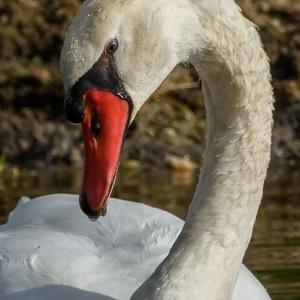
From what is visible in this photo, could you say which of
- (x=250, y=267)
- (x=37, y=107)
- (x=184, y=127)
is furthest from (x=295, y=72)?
(x=250, y=267)

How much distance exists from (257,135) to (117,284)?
2.55ft

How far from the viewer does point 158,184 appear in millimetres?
9734

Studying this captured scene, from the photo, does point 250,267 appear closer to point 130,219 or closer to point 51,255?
point 130,219

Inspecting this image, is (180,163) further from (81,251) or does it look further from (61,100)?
(81,251)

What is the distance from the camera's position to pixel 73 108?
4.36m

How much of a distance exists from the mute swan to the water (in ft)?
3.11

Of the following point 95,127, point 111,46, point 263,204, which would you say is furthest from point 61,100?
point 111,46

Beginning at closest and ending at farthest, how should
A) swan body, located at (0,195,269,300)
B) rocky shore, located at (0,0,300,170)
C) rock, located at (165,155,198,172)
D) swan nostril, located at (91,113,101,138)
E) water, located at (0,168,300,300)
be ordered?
swan nostril, located at (91,113,101,138), swan body, located at (0,195,269,300), water, located at (0,168,300,300), rock, located at (165,155,198,172), rocky shore, located at (0,0,300,170)

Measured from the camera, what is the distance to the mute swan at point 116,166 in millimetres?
4363

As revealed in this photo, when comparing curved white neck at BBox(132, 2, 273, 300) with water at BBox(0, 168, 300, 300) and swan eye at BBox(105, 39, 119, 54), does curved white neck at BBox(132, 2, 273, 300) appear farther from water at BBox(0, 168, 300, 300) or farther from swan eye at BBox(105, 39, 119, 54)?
water at BBox(0, 168, 300, 300)

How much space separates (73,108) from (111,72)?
0.55 feet

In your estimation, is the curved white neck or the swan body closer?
the curved white neck

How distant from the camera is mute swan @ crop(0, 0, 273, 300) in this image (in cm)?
436

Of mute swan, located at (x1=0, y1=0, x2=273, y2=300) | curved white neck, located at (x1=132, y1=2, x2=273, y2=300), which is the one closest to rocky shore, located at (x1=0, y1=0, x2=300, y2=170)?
mute swan, located at (x1=0, y1=0, x2=273, y2=300)
